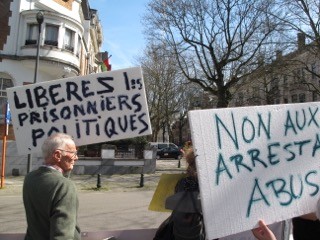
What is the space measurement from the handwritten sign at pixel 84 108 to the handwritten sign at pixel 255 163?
1421mm

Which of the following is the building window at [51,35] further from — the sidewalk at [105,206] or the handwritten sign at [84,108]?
the handwritten sign at [84,108]

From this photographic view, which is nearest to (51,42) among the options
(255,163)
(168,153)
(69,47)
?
(69,47)

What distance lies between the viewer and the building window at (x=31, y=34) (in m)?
24.4

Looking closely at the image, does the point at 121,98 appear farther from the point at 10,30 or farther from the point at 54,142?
the point at 10,30

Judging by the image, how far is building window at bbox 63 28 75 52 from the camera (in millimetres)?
25684

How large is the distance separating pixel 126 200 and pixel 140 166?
30.7 feet

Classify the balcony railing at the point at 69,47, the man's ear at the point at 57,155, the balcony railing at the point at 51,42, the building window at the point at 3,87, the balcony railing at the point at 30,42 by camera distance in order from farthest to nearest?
1. the balcony railing at the point at 69,47
2. the balcony railing at the point at 51,42
3. the balcony railing at the point at 30,42
4. the building window at the point at 3,87
5. the man's ear at the point at 57,155

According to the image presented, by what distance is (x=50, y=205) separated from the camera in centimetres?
274

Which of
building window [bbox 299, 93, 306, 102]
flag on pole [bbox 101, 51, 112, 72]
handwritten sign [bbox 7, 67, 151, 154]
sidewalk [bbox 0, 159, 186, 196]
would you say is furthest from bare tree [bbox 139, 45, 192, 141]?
handwritten sign [bbox 7, 67, 151, 154]

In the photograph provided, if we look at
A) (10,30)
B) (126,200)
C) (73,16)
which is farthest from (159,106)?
(126,200)

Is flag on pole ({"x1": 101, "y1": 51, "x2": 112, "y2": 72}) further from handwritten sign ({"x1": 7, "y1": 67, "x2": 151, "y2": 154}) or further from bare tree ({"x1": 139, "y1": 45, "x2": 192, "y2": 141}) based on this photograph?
handwritten sign ({"x1": 7, "y1": 67, "x2": 151, "y2": 154})

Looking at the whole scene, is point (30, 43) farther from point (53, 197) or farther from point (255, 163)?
point (255, 163)

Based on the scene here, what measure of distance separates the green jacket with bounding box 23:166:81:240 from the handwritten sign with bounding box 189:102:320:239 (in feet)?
3.00

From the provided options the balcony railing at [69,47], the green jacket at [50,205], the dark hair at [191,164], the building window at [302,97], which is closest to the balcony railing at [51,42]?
the balcony railing at [69,47]
